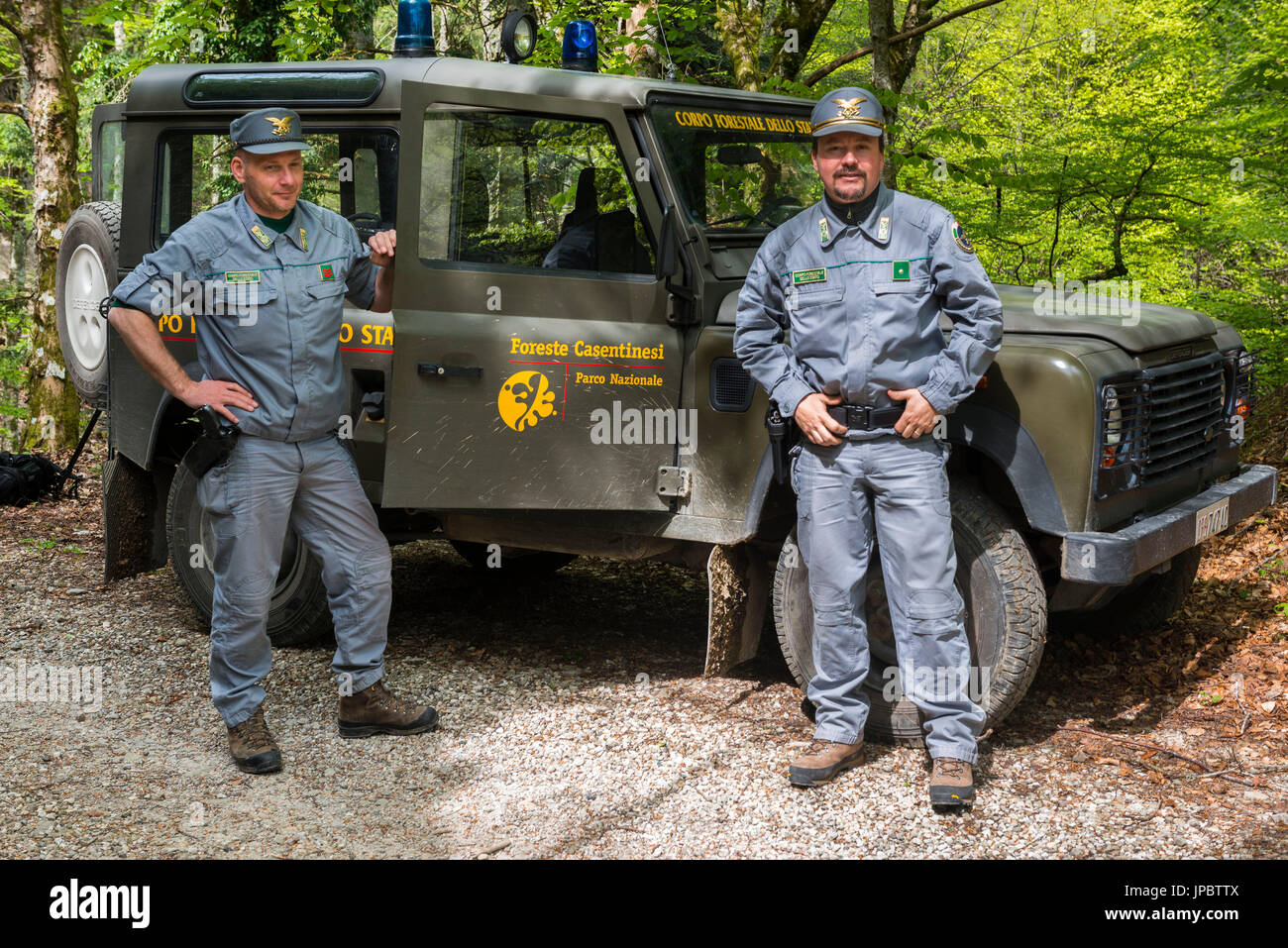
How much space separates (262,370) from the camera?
391cm

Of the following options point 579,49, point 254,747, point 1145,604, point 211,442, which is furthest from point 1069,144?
point 254,747

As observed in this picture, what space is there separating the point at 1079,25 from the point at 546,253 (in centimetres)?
1614

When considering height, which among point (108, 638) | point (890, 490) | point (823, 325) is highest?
point (823, 325)

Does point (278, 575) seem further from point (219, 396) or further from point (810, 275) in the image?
point (810, 275)

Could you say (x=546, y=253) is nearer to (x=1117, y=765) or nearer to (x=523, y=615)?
(x=523, y=615)

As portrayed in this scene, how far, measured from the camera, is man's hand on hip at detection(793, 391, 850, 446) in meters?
3.66

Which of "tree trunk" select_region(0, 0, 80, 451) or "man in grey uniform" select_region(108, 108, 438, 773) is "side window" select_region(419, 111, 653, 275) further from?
"tree trunk" select_region(0, 0, 80, 451)

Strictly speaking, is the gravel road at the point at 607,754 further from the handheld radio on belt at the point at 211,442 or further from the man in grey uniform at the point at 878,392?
the handheld radio on belt at the point at 211,442

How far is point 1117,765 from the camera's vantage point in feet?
12.7

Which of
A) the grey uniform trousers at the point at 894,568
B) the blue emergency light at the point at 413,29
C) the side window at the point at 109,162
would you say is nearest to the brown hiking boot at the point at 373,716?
the grey uniform trousers at the point at 894,568

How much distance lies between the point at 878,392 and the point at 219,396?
2090mm

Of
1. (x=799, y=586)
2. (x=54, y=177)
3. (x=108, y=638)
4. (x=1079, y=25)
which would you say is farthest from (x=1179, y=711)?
(x=1079, y=25)

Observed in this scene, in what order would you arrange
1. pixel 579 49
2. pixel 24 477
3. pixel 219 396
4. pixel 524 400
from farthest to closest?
pixel 24 477 < pixel 579 49 < pixel 524 400 < pixel 219 396

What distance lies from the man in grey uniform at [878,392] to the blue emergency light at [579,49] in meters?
1.47
